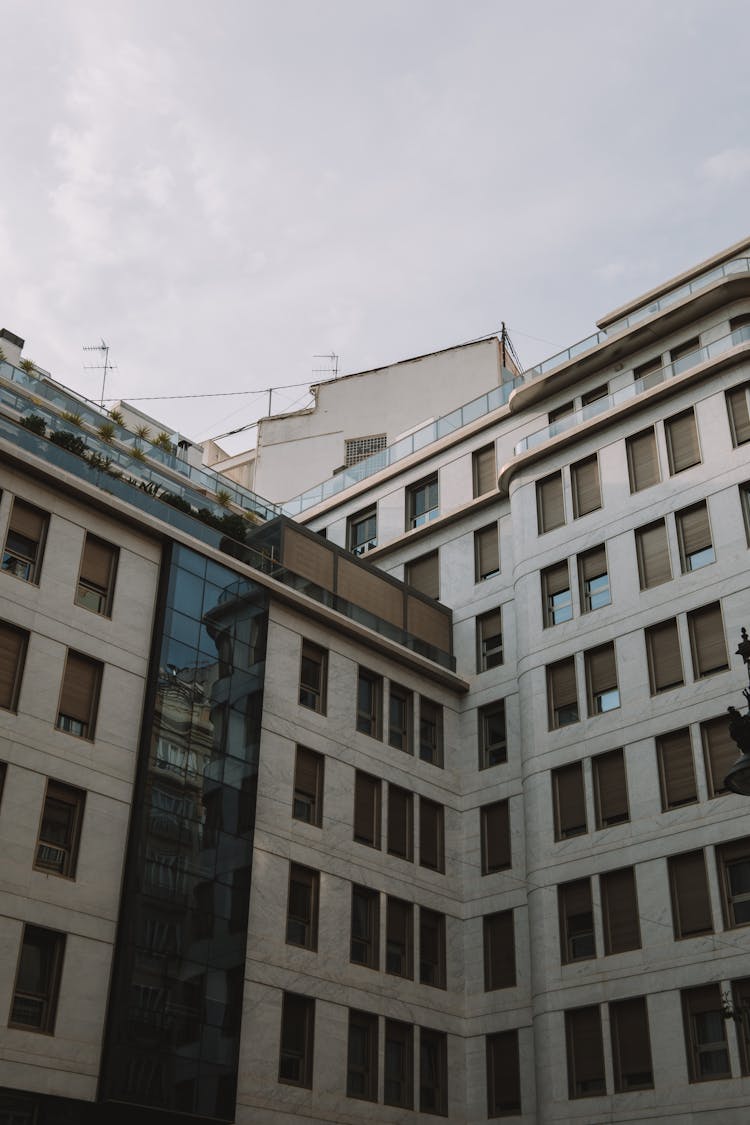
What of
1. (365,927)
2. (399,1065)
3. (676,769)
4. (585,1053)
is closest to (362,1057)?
(399,1065)

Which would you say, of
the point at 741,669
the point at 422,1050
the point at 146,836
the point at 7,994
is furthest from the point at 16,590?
the point at 741,669

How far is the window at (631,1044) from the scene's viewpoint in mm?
27297

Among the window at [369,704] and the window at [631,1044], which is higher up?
the window at [369,704]

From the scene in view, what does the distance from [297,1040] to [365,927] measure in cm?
368

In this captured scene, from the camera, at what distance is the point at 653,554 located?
32750 millimetres

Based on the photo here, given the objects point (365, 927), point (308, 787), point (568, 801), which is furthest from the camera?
point (568, 801)

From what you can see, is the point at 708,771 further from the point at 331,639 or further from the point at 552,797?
the point at 331,639

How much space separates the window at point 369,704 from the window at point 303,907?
4699 millimetres

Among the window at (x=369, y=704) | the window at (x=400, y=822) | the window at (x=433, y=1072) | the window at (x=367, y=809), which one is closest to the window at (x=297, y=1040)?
the window at (x=433, y=1072)

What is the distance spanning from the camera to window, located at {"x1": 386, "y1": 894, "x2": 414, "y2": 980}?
30.8 metres

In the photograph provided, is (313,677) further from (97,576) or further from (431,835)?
(97,576)

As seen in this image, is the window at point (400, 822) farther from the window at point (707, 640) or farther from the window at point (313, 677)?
the window at point (707, 640)

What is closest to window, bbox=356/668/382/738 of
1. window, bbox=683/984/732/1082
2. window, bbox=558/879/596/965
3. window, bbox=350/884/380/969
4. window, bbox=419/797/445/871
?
window, bbox=419/797/445/871

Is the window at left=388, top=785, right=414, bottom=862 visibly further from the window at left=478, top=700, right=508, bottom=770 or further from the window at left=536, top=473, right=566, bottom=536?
the window at left=536, top=473, right=566, bottom=536
